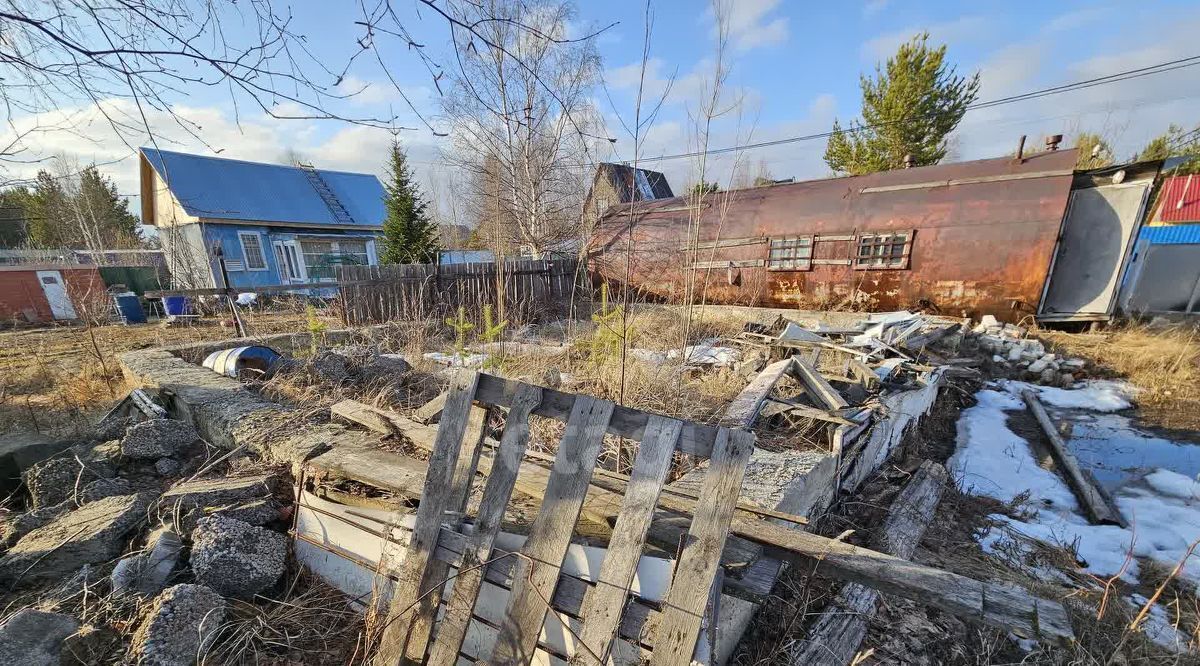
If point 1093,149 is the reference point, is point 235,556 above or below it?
below

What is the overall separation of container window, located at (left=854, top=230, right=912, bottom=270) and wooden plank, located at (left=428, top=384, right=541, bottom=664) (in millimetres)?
9246

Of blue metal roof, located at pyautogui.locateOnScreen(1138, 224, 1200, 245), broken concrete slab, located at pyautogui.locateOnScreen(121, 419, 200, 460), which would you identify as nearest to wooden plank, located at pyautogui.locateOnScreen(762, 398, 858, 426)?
broken concrete slab, located at pyautogui.locateOnScreen(121, 419, 200, 460)

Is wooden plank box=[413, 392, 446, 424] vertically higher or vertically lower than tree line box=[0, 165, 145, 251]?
lower

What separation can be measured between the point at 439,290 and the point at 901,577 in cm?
914

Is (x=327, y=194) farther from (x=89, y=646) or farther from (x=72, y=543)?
(x=89, y=646)

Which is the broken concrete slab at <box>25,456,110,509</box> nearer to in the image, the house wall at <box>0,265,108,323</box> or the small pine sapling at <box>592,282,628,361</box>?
the small pine sapling at <box>592,282,628,361</box>

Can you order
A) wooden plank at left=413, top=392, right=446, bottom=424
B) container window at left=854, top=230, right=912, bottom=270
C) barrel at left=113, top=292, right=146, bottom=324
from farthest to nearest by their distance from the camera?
1. barrel at left=113, top=292, right=146, bottom=324
2. container window at left=854, top=230, right=912, bottom=270
3. wooden plank at left=413, top=392, right=446, bottom=424

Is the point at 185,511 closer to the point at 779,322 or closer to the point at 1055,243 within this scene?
the point at 779,322

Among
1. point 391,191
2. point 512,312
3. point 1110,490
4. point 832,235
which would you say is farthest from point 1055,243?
point 391,191

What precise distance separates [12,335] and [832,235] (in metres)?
18.1

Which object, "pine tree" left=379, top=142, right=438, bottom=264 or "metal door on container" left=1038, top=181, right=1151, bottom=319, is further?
"pine tree" left=379, top=142, right=438, bottom=264

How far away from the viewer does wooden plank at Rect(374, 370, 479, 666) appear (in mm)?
1562

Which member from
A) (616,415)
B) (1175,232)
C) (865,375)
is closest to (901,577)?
(616,415)

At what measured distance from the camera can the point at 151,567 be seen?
1.76 meters
